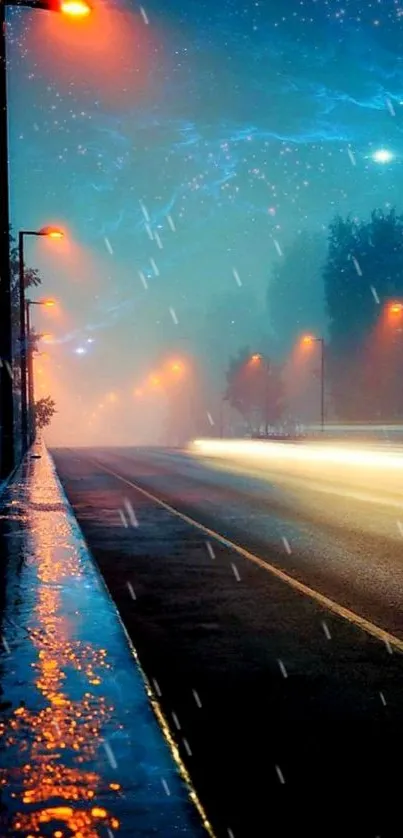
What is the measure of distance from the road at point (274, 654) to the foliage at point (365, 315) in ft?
218

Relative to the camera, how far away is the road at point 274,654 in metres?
3.62

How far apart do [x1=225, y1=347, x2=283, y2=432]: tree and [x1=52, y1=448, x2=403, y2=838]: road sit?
10475 cm

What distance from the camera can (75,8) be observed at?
469 inches

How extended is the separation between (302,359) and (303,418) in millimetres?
8447

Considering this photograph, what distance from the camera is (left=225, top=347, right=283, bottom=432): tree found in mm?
119875

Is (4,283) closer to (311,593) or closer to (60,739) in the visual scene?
(311,593)

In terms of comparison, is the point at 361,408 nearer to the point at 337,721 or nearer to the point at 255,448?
the point at 255,448

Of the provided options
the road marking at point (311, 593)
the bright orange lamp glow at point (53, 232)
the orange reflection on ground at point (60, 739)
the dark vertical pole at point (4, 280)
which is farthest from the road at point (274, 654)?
the bright orange lamp glow at point (53, 232)

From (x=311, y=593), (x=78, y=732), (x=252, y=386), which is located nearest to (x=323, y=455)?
(x=311, y=593)

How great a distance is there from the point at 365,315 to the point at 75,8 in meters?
73.5

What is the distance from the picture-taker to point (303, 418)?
12256cm

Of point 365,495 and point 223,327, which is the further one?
point 223,327

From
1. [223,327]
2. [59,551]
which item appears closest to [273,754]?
[59,551]

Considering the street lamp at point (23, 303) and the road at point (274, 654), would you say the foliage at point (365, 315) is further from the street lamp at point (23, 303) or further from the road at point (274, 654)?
the road at point (274, 654)
